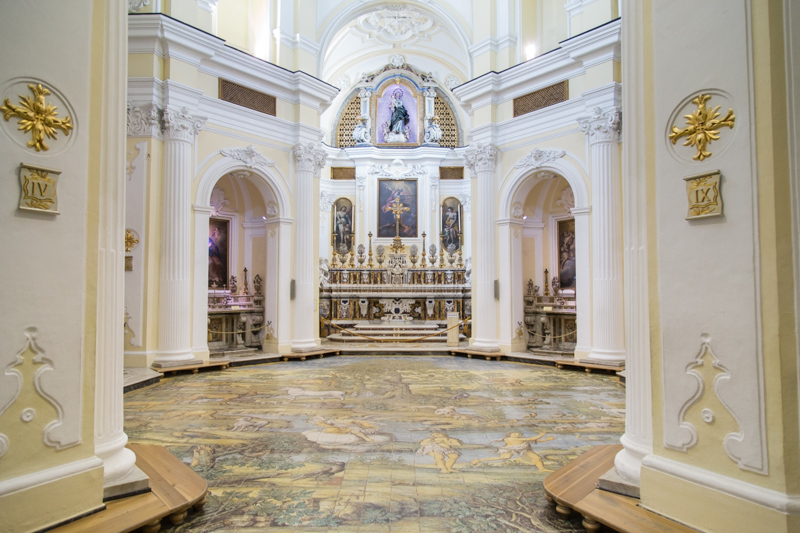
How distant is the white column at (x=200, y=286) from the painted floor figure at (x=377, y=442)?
47.4 inches

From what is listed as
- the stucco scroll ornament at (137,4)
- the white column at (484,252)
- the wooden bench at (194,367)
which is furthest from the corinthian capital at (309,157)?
the wooden bench at (194,367)

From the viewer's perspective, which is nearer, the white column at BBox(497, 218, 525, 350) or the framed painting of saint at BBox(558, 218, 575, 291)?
the white column at BBox(497, 218, 525, 350)

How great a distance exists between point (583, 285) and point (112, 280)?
9.11 metres

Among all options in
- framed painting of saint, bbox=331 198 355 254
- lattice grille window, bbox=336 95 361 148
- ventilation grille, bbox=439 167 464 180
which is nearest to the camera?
framed painting of saint, bbox=331 198 355 254

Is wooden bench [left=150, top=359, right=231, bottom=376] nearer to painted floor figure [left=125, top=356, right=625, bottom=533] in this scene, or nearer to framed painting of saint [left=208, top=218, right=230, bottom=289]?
painted floor figure [left=125, top=356, right=625, bottom=533]

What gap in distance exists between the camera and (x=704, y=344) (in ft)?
9.41

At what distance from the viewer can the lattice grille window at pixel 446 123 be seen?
75.0 ft

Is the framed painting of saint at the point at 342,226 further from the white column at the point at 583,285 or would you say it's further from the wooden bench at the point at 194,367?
the white column at the point at 583,285

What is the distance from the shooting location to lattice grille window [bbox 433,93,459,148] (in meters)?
22.9

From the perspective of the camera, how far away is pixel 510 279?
1190 cm

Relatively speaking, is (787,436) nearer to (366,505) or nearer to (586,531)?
(586,531)

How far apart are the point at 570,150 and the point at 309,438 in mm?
8421

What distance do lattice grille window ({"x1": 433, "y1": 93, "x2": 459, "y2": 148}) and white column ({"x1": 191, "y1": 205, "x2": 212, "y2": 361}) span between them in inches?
575

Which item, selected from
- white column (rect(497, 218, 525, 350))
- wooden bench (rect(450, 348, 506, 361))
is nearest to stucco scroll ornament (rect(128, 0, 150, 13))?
white column (rect(497, 218, 525, 350))
